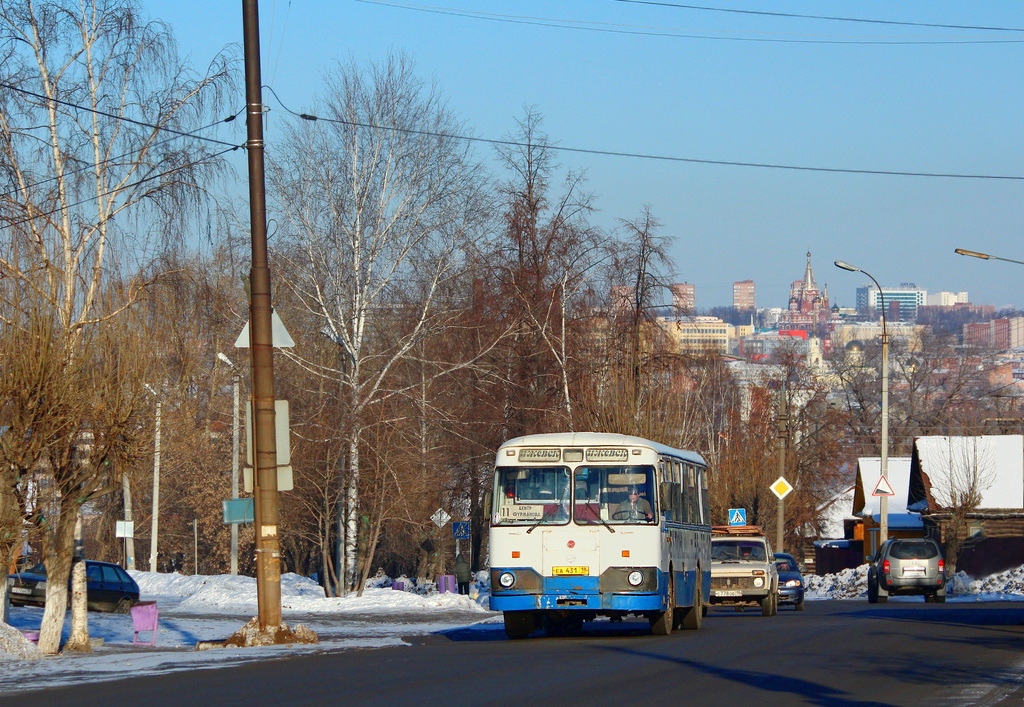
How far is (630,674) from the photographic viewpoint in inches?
545

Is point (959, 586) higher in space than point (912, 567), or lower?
lower

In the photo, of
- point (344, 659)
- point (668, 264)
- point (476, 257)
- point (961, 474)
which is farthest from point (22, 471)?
point (961, 474)

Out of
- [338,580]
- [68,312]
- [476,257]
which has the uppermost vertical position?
[476,257]

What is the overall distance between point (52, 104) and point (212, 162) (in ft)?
11.5

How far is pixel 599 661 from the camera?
1538cm

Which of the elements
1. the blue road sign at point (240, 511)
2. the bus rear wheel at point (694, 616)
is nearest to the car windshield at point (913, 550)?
the bus rear wheel at point (694, 616)

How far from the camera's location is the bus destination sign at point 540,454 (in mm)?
19734

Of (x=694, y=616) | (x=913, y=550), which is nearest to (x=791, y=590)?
(x=913, y=550)

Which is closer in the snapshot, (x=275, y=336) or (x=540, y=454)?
(x=275, y=336)

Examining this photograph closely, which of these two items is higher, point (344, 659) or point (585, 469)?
point (585, 469)

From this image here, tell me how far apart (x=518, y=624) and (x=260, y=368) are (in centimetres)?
572

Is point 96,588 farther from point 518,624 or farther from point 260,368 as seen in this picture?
point 260,368

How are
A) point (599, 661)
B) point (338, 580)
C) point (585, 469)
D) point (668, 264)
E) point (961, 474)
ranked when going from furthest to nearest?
point (961, 474)
point (668, 264)
point (338, 580)
point (585, 469)
point (599, 661)

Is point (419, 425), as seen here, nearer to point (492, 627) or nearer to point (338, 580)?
point (338, 580)
